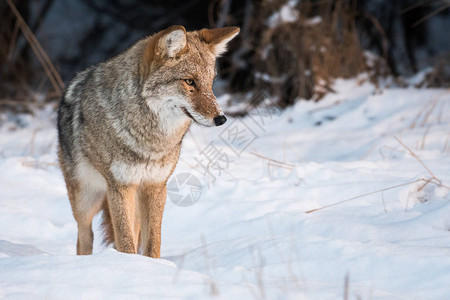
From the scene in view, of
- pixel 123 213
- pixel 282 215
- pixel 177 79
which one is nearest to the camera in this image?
pixel 177 79

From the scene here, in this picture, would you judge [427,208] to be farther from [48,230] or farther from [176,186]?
[48,230]

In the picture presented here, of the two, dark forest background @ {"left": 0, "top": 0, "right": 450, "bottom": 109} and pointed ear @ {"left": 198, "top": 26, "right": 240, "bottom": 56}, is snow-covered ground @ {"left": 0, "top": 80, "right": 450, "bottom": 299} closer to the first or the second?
dark forest background @ {"left": 0, "top": 0, "right": 450, "bottom": 109}

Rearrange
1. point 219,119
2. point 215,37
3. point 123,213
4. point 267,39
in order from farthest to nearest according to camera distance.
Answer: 1. point 267,39
2. point 215,37
3. point 123,213
4. point 219,119

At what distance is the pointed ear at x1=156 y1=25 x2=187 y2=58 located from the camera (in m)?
3.19

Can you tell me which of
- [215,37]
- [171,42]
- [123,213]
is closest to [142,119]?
[171,42]

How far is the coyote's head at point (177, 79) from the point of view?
3.24 metres

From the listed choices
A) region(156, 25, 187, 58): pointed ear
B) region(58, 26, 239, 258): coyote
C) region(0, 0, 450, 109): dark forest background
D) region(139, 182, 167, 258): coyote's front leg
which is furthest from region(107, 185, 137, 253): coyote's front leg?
region(0, 0, 450, 109): dark forest background

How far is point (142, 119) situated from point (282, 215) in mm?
1346

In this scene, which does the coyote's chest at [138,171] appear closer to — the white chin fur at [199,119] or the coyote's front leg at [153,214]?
the coyote's front leg at [153,214]

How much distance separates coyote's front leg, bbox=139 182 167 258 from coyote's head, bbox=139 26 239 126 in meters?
0.54

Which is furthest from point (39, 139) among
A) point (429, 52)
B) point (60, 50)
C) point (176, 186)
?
point (429, 52)

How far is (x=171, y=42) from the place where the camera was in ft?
10.7

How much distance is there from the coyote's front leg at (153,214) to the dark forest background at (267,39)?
316 centimetres

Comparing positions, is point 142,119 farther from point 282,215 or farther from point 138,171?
point 282,215
